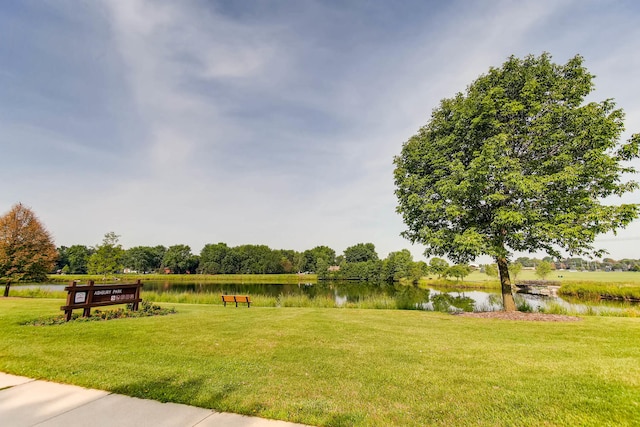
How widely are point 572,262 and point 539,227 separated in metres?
214

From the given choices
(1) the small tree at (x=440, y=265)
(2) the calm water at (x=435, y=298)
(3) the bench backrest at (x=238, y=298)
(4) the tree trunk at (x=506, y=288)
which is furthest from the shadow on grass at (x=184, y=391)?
(1) the small tree at (x=440, y=265)

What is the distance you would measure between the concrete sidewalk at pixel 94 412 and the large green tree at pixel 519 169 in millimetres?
12655

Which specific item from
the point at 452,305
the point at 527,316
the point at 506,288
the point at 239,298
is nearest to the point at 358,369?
the point at 527,316

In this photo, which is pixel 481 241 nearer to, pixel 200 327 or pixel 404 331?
pixel 404 331

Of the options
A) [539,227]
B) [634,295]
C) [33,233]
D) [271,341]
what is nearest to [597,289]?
[634,295]

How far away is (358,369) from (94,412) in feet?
14.2

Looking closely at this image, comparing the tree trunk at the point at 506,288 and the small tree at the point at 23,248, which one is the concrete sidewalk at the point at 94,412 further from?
the small tree at the point at 23,248

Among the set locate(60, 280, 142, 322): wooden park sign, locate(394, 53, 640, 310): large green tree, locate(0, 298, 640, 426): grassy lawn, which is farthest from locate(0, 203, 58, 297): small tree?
locate(394, 53, 640, 310): large green tree

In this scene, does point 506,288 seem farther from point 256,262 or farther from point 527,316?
point 256,262

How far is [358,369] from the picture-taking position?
19.4 feet

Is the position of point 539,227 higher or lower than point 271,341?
higher

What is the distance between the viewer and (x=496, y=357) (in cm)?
669

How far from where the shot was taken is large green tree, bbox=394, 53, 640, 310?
12828 mm

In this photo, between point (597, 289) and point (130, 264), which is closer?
point (597, 289)
